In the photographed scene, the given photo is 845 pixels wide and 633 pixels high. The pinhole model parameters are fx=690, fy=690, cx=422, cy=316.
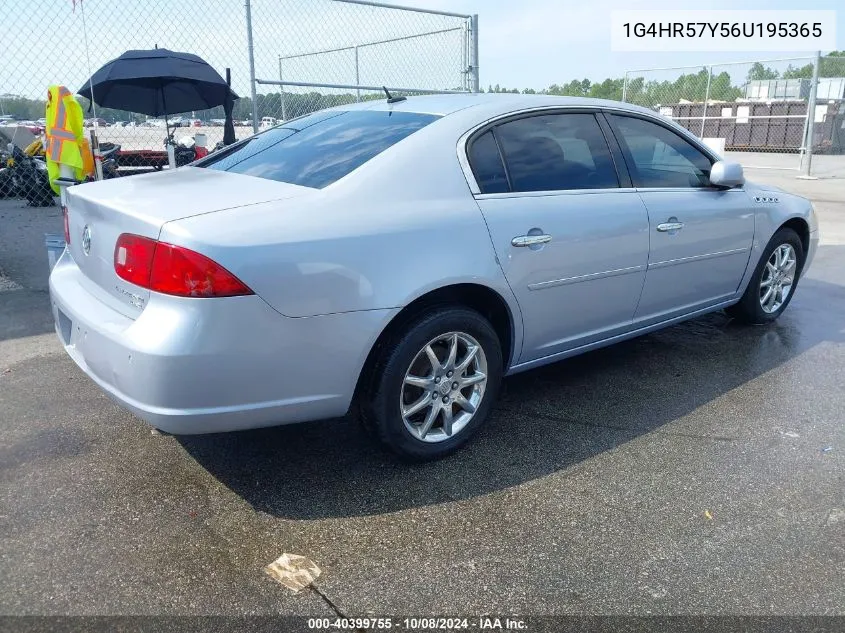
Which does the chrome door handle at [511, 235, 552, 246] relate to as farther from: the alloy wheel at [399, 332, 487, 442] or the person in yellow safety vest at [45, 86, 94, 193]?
the person in yellow safety vest at [45, 86, 94, 193]

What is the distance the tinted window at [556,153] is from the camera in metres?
3.28

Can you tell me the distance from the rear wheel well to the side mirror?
1.82 meters

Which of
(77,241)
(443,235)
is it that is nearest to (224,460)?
(77,241)

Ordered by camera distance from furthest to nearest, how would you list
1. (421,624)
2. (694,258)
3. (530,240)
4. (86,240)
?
(694,258) < (530,240) < (86,240) < (421,624)

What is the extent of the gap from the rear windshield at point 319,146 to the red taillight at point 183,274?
637mm

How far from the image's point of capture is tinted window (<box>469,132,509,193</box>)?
10.2ft

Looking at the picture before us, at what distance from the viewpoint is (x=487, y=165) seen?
316 cm

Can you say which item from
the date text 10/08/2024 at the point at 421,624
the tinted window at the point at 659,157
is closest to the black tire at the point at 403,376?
the date text 10/08/2024 at the point at 421,624

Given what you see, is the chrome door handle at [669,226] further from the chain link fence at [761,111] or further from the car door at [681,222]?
the chain link fence at [761,111]

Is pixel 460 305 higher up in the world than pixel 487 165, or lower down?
lower down

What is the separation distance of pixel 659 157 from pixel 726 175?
0.41 meters

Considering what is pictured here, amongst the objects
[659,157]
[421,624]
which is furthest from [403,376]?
[659,157]

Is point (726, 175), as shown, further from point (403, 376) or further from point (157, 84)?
point (157, 84)

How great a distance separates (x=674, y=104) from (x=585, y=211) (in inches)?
859
